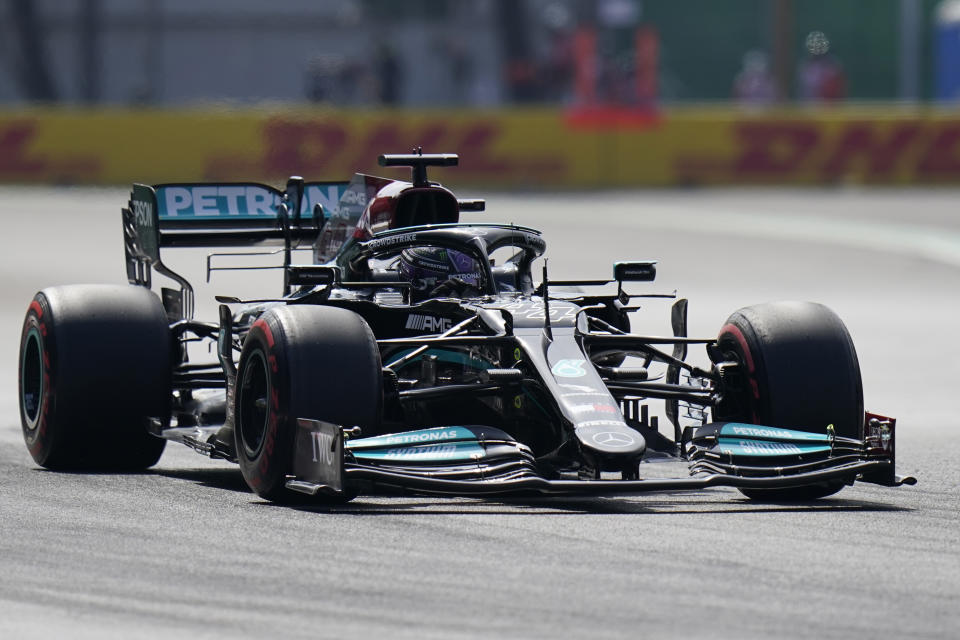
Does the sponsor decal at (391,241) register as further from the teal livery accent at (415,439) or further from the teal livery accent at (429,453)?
the teal livery accent at (429,453)

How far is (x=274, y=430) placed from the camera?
28.2 ft

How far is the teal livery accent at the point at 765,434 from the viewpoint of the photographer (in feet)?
29.1

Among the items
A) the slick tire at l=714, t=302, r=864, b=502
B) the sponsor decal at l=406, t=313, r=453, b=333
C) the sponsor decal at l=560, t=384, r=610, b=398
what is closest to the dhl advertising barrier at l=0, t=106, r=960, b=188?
the sponsor decal at l=406, t=313, r=453, b=333

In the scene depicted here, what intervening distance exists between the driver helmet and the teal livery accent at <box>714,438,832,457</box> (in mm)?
1785

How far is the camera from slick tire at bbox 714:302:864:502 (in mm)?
9148

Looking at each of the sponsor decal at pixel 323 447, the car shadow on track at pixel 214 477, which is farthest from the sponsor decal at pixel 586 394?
the car shadow on track at pixel 214 477

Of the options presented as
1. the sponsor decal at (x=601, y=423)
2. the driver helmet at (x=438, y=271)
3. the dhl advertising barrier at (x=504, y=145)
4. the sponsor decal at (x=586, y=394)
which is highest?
the dhl advertising barrier at (x=504, y=145)

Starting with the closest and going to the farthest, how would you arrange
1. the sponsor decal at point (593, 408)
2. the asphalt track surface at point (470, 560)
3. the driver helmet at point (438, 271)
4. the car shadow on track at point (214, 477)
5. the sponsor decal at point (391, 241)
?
the asphalt track surface at point (470, 560)
the sponsor decal at point (593, 408)
the car shadow on track at point (214, 477)
the driver helmet at point (438, 271)
the sponsor decal at point (391, 241)

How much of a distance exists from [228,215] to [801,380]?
4573 millimetres

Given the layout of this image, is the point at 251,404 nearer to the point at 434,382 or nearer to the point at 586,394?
the point at 434,382

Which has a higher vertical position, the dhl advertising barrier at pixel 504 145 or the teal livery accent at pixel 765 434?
the dhl advertising barrier at pixel 504 145

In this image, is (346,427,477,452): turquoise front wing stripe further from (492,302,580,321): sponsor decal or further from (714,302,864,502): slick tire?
(714,302,864,502): slick tire

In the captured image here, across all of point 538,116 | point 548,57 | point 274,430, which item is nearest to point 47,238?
point 538,116

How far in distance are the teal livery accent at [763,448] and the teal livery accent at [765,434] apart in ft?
0.08
